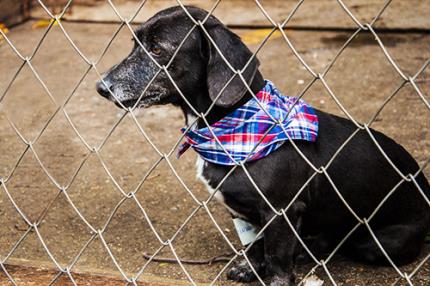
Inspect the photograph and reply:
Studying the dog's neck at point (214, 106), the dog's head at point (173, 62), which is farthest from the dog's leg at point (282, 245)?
the dog's head at point (173, 62)

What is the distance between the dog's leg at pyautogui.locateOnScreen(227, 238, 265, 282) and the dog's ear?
0.85 m

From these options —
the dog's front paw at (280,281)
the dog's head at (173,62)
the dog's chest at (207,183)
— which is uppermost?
the dog's head at (173,62)

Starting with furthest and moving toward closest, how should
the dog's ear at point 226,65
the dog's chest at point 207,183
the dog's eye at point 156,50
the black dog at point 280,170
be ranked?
the dog's eye at point 156,50
the dog's chest at point 207,183
the black dog at point 280,170
the dog's ear at point 226,65

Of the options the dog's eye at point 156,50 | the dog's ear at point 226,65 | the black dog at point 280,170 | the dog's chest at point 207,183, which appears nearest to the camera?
the dog's ear at point 226,65

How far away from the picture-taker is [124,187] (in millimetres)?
4445

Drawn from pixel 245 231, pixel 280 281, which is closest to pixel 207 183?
pixel 245 231

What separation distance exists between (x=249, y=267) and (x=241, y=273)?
0.16ft

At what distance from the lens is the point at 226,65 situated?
3.12 metres

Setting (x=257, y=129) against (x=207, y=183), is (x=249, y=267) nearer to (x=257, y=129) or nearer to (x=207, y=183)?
(x=207, y=183)

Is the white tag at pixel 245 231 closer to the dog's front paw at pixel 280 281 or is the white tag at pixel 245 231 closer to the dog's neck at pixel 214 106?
the dog's front paw at pixel 280 281

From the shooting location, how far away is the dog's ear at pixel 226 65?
3029mm

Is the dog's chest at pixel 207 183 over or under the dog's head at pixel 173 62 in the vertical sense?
under

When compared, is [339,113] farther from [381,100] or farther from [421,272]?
[421,272]

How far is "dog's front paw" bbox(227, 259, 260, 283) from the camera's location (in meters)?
3.45
